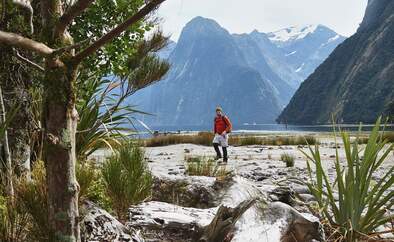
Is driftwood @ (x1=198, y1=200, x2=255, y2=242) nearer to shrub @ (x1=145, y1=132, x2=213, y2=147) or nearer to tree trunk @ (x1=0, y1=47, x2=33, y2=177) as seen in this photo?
tree trunk @ (x1=0, y1=47, x2=33, y2=177)

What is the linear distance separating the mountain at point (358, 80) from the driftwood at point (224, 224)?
8554 centimetres

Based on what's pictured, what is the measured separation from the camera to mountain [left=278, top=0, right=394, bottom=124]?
347ft

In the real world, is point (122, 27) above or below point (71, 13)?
below

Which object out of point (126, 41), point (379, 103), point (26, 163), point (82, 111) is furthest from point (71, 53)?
point (379, 103)

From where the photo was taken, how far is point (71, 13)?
2.20 m

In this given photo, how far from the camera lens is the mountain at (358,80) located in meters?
106

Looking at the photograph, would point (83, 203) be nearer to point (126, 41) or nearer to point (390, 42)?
point (126, 41)

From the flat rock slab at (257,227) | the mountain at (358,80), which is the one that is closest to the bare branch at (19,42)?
the flat rock slab at (257,227)

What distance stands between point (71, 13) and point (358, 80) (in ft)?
391

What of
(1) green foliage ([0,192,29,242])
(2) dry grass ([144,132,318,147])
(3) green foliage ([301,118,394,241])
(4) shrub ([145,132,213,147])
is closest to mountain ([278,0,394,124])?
(2) dry grass ([144,132,318,147])

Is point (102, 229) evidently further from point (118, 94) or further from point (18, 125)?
point (118, 94)

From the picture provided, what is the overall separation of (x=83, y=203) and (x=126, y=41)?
1.47 m

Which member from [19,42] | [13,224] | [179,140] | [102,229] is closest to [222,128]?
[102,229]

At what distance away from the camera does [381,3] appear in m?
133
